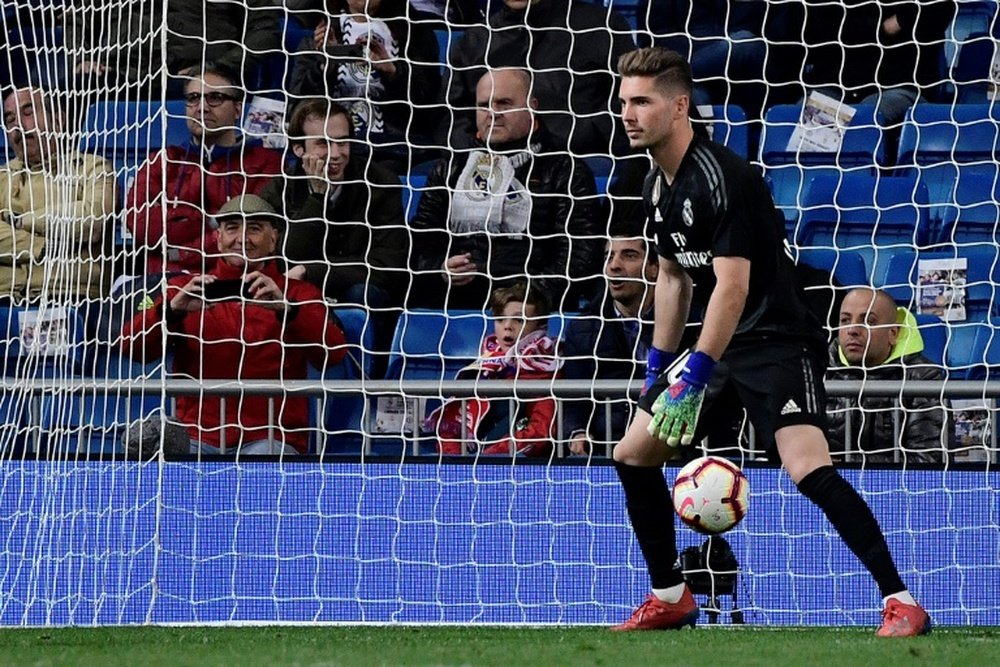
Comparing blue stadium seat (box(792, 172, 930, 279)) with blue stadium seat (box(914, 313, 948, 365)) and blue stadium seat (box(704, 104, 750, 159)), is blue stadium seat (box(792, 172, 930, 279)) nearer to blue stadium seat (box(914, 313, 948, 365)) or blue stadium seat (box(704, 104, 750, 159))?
blue stadium seat (box(704, 104, 750, 159))

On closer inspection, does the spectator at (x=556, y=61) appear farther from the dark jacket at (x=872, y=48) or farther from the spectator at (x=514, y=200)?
the dark jacket at (x=872, y=48)

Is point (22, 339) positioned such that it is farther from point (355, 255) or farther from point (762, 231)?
point (762, 231)

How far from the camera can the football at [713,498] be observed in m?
5.44

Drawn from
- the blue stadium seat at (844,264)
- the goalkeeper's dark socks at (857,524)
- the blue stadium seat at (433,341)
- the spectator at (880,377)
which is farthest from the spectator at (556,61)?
the goalkeeper's dark socks at (857,524)

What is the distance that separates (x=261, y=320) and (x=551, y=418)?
1.33m

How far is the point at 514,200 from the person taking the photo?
25.8ft

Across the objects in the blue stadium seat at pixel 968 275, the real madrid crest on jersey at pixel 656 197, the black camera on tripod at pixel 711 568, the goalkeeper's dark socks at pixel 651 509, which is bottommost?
the black camera on tripod at pixel 711 568

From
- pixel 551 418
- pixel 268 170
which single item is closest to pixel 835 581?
pixel 551 418

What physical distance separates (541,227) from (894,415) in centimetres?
185

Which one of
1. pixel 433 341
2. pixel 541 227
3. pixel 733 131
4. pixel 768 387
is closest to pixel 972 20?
pixel 733 131

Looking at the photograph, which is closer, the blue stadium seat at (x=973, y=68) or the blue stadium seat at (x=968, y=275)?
the blue stadium seat at (x=968, y=275)

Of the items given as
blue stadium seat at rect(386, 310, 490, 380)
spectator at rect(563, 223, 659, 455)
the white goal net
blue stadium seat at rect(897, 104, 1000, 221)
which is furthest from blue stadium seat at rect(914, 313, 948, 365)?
blue stadium seat at rect(386, 310, 490, 380)

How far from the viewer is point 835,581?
6.95 meters

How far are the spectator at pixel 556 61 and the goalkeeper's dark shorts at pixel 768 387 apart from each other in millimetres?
2824
